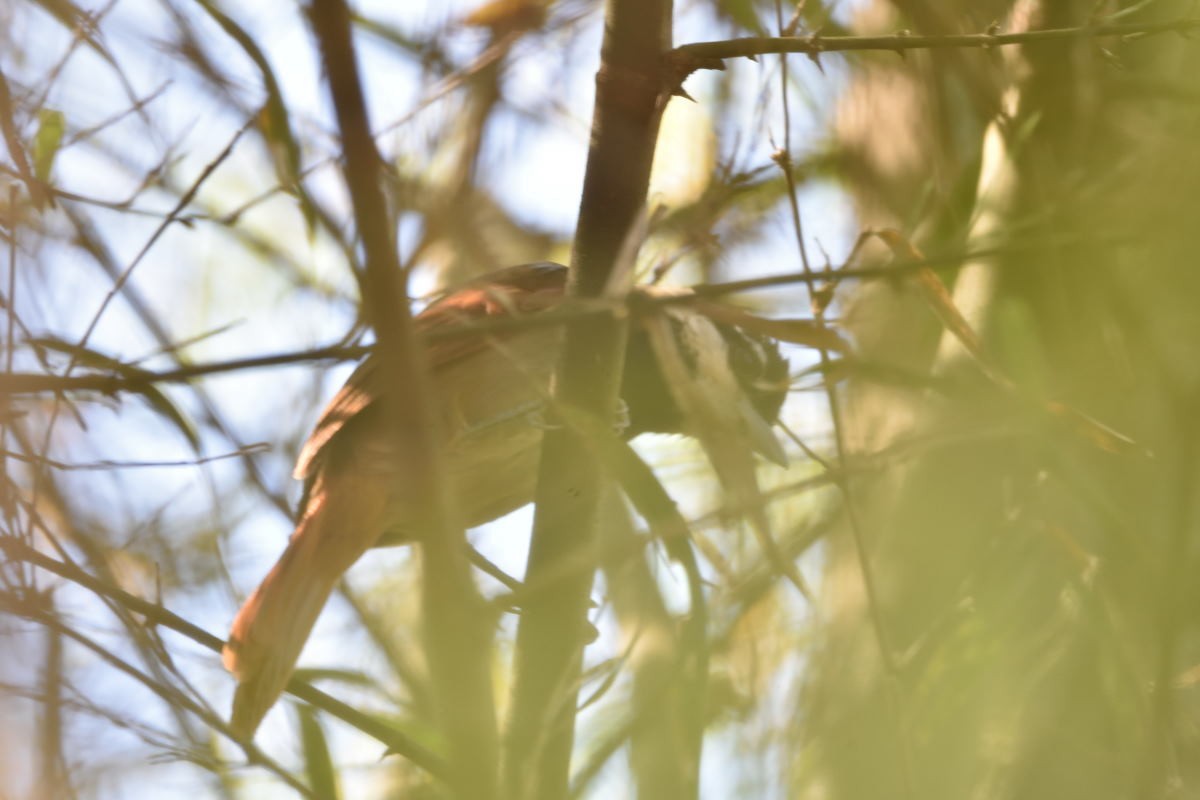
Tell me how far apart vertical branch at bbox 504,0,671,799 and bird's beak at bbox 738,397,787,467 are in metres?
0.67

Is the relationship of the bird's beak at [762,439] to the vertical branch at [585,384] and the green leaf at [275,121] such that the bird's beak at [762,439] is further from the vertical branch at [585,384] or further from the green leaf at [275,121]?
the green leaf at [275,121]

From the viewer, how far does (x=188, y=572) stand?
7.97ft

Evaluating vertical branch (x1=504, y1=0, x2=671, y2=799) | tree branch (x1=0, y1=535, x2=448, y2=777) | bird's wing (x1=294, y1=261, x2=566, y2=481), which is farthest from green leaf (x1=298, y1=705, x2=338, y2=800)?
bird's wing (x1=294, y1=261, x2=566, y2=481)

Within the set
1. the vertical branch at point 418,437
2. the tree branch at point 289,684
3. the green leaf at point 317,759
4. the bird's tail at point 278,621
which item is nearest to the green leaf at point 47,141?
the tree branch at point 289,684

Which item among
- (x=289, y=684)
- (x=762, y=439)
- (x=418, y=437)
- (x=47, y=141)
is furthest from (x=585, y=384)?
(x=47, y=141)

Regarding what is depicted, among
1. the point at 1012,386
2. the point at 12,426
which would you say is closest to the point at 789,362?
the point at 1012,386

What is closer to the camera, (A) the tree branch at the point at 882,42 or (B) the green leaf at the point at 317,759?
(A) the tree branch at the point at 882,42

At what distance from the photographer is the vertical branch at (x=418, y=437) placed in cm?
97

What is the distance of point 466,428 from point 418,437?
1.58 m

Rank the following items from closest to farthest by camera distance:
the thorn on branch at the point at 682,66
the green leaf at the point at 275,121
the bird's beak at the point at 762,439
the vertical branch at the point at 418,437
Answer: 1. the vertical branch at the point at 418,437
2. the thorn on branch at the point at 682,66
3. the green leaf at the point at 275,121
4. the bird's beak at the point at 762,439

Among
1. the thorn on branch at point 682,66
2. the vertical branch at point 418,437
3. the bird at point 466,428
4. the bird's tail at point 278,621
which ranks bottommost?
the vertical branch at point 418,437

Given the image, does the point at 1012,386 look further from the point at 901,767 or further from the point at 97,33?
the point at 97,33

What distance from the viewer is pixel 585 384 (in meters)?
1.67

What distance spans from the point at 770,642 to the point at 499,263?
144 cm
